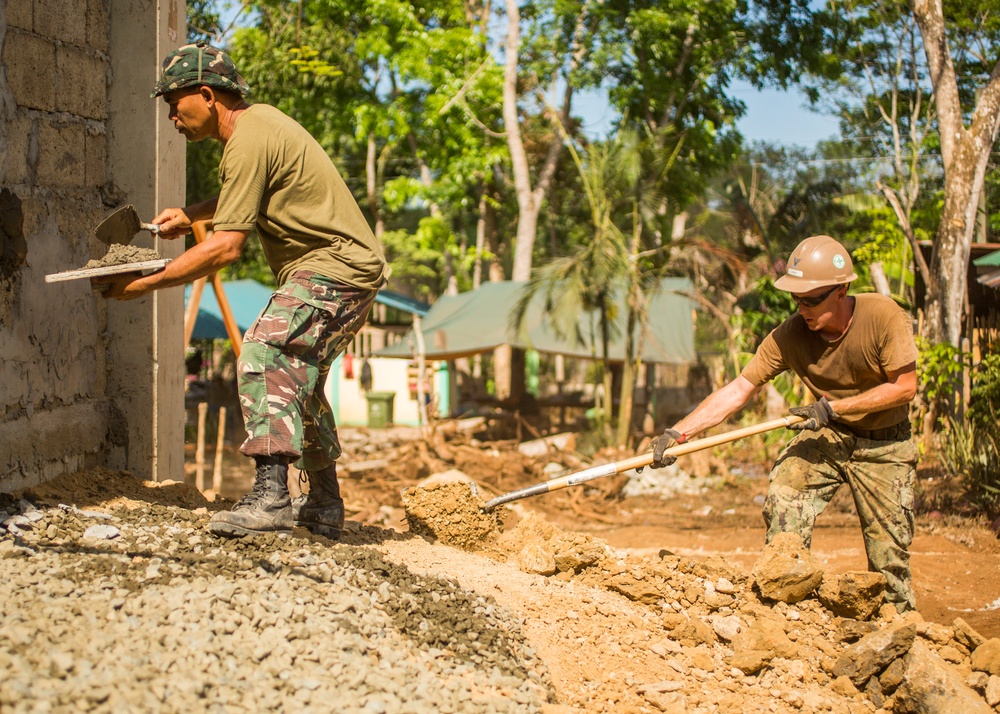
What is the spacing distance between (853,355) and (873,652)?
1.32m

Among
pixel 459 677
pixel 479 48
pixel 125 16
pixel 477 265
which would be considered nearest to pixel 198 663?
pixel 459 677

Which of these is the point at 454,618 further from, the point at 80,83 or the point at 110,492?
the point at 80,83

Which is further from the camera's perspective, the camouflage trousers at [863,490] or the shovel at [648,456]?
the camouflage trousers at [863,490]

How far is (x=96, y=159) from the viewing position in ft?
14.6

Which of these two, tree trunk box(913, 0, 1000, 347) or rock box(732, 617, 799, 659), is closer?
rock box(732, 617, 799, 659)

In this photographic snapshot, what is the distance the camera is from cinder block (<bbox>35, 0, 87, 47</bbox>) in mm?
4109

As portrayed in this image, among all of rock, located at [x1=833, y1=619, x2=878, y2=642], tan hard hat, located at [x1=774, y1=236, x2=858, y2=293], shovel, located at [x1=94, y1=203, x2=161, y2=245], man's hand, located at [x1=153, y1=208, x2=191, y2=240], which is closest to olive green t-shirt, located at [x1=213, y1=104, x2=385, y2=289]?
man's hand, located at [x1=153, y1=208, x2=191, y2=240]

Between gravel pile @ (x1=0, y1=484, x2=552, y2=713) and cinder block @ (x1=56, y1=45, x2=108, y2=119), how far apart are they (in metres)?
1.85

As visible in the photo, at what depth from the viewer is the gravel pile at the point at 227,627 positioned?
7.92 feet

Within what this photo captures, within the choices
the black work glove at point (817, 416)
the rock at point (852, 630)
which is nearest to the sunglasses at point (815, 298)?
the black work glove at point (817, 416)

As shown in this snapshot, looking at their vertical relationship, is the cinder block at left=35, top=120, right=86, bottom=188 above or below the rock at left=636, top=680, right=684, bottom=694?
above

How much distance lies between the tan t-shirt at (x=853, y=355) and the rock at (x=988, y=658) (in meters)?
1.03

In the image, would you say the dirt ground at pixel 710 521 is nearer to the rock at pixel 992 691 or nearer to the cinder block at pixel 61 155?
the rock at pixel 992 691

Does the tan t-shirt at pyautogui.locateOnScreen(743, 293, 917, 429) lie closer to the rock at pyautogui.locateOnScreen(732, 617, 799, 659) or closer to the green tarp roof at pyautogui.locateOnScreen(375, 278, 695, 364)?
the rock at pyautogui.locateOnScreen(732, 617, 799, 659)
